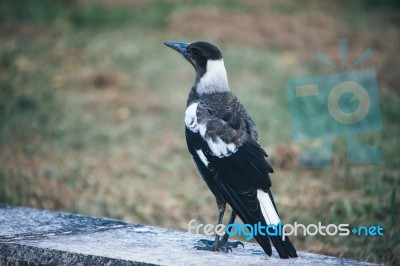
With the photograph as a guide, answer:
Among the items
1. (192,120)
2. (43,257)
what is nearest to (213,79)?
(192,120)

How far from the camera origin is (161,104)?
8188 mm

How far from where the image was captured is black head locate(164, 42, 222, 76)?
3168mm

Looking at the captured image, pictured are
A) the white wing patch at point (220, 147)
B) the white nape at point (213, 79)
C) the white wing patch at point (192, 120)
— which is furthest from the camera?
the white nape at point (213, 79)

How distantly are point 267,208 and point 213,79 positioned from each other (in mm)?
776

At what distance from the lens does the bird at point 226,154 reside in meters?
2.72

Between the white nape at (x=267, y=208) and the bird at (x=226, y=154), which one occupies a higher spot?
the bird at (x=226, y=154)

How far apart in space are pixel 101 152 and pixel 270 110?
2.36 m

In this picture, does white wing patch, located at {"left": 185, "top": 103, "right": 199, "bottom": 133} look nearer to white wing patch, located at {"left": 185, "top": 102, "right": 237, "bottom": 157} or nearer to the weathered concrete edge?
white wing patch, located at {"left": 185, "top": 102, "right": 237, "bottom": 157}

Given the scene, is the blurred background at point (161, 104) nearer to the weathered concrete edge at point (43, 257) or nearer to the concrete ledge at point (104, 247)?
the concrete ledge at point (104, 247)

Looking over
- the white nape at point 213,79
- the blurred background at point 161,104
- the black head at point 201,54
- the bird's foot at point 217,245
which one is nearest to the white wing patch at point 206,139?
the white nape at point 213,79

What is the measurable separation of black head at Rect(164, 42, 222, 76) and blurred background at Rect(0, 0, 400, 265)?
4.97ft

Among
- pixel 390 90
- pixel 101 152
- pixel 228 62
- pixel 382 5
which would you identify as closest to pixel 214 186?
pixel 101 152

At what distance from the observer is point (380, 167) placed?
563 cm

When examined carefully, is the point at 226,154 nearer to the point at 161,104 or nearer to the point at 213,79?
the point at 213,79
